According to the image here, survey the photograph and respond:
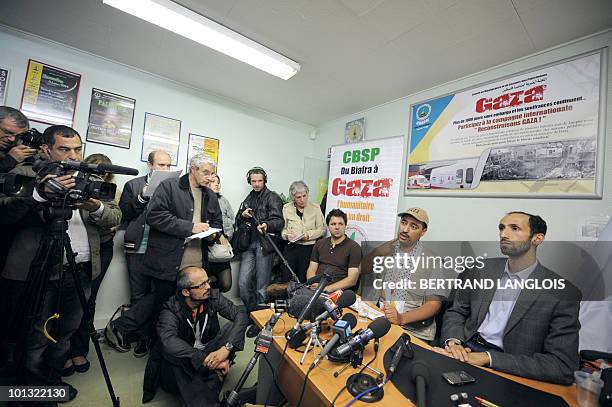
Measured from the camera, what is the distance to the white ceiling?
166cm

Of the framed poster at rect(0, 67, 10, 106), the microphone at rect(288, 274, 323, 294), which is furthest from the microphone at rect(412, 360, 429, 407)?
the framed poster at rect(0, 67, 10, 106)

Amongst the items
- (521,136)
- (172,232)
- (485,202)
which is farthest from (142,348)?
(521,136)

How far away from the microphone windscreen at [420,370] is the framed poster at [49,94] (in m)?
3.48

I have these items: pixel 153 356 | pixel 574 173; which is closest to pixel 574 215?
pixel 574 173

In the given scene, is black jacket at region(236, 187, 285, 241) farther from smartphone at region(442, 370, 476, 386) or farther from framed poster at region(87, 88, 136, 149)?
smartphone at region(442, 370, 476, 386)

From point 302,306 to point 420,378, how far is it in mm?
679

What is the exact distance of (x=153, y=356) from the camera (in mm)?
1645

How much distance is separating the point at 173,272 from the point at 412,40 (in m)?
2.70

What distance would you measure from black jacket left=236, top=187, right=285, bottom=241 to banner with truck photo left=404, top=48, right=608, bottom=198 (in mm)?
1598

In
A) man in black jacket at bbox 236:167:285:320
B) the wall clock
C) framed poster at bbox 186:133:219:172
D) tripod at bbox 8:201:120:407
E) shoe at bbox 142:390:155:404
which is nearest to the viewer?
tripod at bbox 8:201:120:407

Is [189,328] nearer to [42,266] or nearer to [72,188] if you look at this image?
[42,266]

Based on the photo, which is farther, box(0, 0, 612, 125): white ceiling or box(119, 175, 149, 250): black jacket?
box(119, 175, 149, 250): black jacket

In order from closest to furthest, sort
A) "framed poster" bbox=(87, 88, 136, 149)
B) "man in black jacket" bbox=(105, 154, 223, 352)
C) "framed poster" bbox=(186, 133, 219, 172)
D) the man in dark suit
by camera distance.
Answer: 1. the man in dark suit
2. "man in black jacket" bbox=(105, 154, 223, 352)
3. "framed poster" bbox=(87, 88, 136, 149)
4. "framed poster" bbox=(186, 133, 219, 172)

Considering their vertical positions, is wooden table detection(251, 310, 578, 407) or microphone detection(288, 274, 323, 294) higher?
microphone detection(288, 274, 323, 294)
